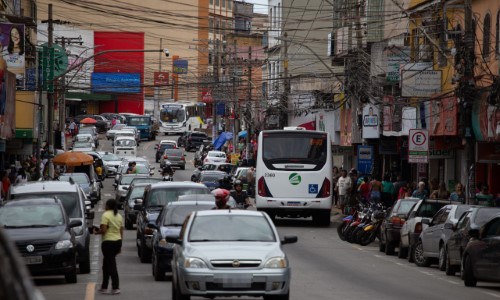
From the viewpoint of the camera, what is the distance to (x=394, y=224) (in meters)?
28.7

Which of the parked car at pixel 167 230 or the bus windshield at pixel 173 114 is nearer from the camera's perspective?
the parked car at pixel 167 230

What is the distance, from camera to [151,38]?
15088cm

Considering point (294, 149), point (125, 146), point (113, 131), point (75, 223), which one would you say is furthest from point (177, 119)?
point (75, 223)

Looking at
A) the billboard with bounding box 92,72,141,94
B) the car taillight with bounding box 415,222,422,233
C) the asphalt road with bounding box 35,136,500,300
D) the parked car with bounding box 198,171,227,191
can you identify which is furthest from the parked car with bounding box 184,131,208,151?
the car taillight with bounding box 415,222,422,233

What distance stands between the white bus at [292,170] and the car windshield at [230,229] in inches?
907

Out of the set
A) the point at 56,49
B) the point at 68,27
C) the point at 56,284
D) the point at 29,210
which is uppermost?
the point at 68,27

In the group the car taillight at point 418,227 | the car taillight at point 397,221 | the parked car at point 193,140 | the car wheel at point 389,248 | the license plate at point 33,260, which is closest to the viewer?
the license plate at point 33,260

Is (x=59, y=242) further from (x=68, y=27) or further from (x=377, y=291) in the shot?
Result: (x=68, y=27)

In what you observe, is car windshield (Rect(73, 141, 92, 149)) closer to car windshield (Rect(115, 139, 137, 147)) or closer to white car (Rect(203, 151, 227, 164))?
car windshield (Rect(115, 139, 137, 147))

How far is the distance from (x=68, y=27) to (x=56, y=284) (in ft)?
363

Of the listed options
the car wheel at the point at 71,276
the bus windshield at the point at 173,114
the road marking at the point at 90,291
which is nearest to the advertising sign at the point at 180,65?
the bus windshield at the point at 173,114

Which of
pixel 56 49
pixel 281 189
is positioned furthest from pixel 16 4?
pixel 281 189

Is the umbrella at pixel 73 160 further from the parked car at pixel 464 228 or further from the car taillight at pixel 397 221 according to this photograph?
the parked car at pixel 464 228

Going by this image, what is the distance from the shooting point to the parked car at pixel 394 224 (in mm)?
28641
